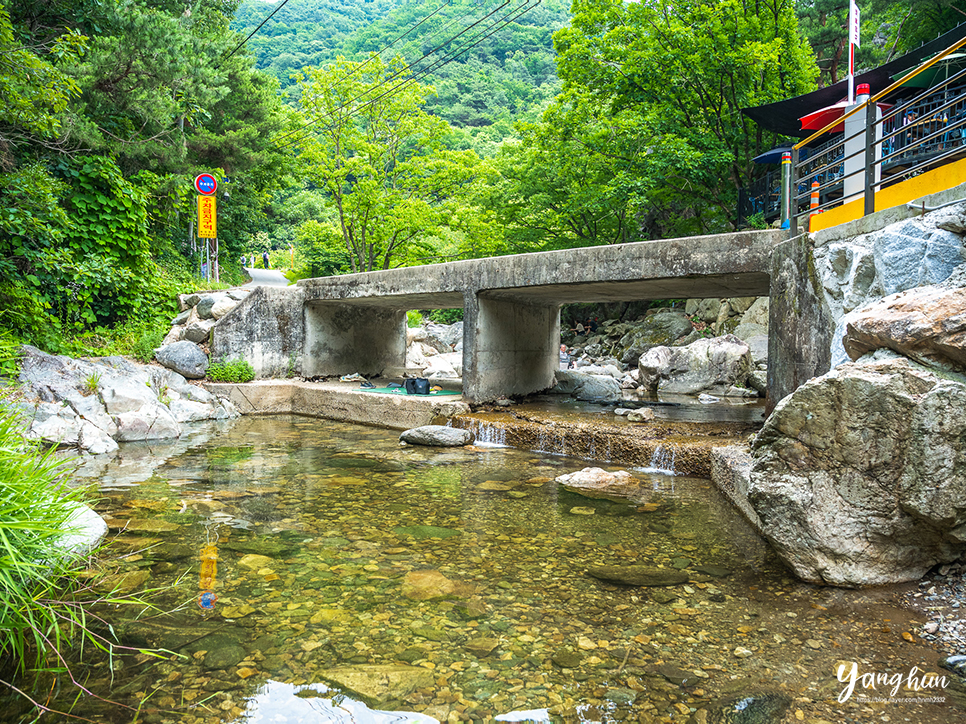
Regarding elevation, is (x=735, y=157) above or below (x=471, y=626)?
above

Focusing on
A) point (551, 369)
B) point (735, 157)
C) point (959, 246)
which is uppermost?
point (735, 157)

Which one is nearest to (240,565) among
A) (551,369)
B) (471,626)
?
(471,626)

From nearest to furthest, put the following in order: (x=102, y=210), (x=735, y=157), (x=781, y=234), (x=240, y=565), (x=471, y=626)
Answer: (x=471, y=626) < (x=240, y=565) < (x=781, y=234) < (x=102, y=210) < (x=735, y=157)

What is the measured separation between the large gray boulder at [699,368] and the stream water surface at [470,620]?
8916 mm

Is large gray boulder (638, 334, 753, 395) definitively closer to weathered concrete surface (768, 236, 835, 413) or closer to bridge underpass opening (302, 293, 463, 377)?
bridge underpass opening (302, 293, 463, 377)

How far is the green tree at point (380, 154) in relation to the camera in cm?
1978

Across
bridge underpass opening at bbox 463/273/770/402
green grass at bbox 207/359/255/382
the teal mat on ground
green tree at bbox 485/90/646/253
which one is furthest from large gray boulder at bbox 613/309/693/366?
green grass at bbox 207/359/255/382

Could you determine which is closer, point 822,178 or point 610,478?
point 610,478

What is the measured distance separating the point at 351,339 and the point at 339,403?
10.1 ft

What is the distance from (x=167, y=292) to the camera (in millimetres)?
13648

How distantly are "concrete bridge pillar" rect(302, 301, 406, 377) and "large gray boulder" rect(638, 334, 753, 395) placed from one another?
6515 mm

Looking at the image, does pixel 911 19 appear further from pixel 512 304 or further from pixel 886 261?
pixel 886 261

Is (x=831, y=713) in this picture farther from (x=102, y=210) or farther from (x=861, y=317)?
(x=102, y=210)

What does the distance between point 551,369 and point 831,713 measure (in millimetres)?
10992
